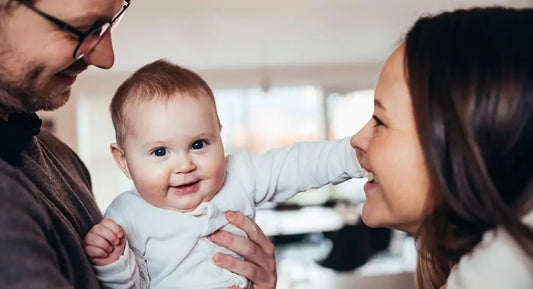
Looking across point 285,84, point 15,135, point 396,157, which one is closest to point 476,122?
point 396,157

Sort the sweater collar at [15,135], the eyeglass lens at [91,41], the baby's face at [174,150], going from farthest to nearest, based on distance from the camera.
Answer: the baby's face at [174,150]
the eyeglass lens at [91,41]
the sweater collar at [15,135]

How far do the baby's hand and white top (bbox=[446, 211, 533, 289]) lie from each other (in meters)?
0.61

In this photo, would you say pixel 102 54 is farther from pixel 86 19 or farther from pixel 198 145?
pixel 198 145

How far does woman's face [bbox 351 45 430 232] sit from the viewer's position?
2.86 ft

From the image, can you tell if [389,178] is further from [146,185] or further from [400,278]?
[400,278]

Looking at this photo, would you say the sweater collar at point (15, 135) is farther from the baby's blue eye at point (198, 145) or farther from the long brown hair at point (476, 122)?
the long brown hair at point (476, 122)

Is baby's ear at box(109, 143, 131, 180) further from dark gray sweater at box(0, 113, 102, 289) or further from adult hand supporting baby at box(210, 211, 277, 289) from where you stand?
adult hand supporting baby at box(210, 211, 277, 289)

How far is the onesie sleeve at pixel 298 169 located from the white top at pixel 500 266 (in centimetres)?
43

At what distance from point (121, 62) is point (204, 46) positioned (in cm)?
108

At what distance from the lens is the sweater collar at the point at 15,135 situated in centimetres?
86

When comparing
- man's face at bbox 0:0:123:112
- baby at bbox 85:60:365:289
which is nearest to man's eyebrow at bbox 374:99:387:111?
baby at bbox 85:60:365:289

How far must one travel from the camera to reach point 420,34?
89 centimetres

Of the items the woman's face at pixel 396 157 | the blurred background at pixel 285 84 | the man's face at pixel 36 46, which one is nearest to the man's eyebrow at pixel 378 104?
the woman's face at pixel 396 157

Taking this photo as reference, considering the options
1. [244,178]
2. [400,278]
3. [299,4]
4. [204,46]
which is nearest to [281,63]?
[204,46]
